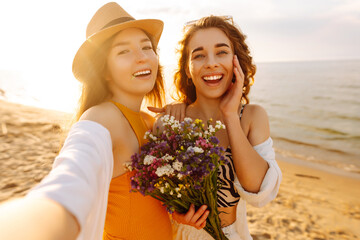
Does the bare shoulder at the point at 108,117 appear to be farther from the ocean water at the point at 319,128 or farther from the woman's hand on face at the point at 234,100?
the ocean water at the point at 319,128

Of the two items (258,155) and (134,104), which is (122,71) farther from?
(258,155)

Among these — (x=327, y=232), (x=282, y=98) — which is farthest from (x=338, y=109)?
(x=327, y=232)

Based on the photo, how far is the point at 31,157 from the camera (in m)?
6.60

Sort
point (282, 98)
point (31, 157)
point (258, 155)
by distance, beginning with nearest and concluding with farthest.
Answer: point (258, 155) < point (31, 157) < point (282, 98)

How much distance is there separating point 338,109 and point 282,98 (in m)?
5.61

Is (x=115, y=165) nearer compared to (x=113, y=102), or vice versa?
(x=115, y=165)

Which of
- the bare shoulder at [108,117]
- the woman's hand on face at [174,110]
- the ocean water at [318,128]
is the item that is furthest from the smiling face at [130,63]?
the ocean water at [318,128]

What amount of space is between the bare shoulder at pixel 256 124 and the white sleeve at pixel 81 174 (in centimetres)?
128

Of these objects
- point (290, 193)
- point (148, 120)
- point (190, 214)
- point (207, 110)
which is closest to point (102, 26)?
point (148, 120)

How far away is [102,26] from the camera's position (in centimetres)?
210

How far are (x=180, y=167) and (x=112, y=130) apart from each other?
2.08ft

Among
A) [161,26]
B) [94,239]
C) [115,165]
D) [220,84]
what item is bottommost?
[94,239]

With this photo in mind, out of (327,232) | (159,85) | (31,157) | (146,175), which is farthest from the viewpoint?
(31,157)

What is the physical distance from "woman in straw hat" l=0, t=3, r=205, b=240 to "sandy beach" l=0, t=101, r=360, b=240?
0.77 metres
